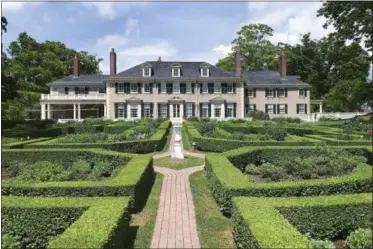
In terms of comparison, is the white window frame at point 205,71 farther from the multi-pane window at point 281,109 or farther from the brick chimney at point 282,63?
the multi-pane window at point 281,109

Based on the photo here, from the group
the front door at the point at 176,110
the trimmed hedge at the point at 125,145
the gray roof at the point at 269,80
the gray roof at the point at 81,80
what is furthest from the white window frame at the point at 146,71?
the trimmed hedge at the point at 125,145

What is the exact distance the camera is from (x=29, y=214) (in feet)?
20.8

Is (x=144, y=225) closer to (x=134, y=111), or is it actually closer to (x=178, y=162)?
(x=178, y=162)

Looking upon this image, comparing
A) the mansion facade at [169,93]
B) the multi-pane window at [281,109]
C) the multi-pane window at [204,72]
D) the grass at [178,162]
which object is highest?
the multi-pane window at [204,72]

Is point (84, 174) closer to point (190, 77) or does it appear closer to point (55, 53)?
point (190, 77)

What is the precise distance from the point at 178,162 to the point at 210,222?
7.89 meters

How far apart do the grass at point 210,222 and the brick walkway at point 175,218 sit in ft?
0.45

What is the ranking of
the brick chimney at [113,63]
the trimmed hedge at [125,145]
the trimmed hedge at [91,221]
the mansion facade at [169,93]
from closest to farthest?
the trimmed hedge at [91,221]
the trimmed hedge at [125,145]
the brick chimney at [113,63]
the mansion facade at [169,93]

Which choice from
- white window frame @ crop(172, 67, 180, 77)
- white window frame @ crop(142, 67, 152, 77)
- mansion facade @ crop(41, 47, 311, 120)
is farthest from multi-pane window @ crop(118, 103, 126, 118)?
white window frame @ crop(172, 67, 180, 77)

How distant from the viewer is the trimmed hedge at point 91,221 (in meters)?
4.80

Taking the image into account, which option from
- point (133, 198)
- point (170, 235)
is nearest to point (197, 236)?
point (170, 235)

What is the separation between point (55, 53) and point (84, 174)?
5858cm

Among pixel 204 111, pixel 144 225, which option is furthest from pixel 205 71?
pixel 144 225

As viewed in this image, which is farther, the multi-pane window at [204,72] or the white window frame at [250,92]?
the white window frame at [250,92]
